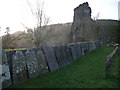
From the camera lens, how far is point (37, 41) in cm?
788

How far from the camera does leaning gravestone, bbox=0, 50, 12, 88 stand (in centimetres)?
262

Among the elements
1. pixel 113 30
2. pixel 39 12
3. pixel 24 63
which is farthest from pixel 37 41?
pixel 113 30

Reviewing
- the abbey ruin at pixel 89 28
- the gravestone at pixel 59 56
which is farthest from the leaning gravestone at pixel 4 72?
the abbey ruin at pixel 89 28

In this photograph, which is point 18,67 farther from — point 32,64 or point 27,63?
point 32,64

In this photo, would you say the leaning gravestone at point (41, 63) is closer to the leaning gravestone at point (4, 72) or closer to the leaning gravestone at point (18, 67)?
the leaning gravestone at point (18, 67)

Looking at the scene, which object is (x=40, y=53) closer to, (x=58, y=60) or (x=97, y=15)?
(x=58, y=60)

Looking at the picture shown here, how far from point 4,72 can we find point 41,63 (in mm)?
1538

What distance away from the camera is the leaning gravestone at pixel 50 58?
4367 mm

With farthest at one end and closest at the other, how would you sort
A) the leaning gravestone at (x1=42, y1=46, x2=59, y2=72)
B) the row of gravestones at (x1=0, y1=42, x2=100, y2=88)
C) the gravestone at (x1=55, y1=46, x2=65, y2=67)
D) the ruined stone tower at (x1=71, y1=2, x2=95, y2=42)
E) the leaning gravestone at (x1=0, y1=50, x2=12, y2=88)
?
the ruined stone tower at (x1=71, y1=2, x2=95, y2=42) → the gravestone at (x1=55, y1=46, x2=65, y2=67) → the leaning gravestone at (x1=42, y1=46, x2=59, y2=72) → the row of gravestones at (x1=0, y1=42, x2=100, y2=88) → the leaning gravestone at (x1=0, y1=50, x2=12, y2=88)

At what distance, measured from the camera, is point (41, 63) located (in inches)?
157

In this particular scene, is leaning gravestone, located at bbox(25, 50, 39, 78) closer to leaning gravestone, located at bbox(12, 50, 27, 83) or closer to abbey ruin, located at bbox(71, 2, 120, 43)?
leaning gravestone, located at bbox(12, 50, 27, 83)

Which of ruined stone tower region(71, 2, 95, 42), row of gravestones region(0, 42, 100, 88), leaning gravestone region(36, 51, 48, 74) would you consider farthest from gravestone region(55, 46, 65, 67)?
ruined stone tower region(71, 2, 95, 42)

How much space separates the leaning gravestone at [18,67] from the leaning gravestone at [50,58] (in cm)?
123

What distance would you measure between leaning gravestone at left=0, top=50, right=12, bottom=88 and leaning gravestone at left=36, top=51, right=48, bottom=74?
A: 4.19ft
